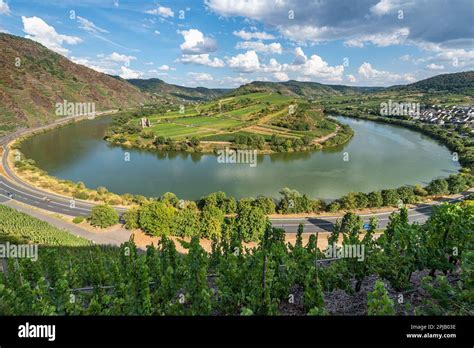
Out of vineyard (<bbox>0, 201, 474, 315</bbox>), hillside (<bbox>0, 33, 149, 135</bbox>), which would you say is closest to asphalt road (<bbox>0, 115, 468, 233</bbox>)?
vineyard (<bbox>0, 201, 474, 315</bbox>)

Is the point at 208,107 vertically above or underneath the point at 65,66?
underneath

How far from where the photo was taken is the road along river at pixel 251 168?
53.7 meters

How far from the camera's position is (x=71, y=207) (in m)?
42.8

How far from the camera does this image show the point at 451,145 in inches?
3381

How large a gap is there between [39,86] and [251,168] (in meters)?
126

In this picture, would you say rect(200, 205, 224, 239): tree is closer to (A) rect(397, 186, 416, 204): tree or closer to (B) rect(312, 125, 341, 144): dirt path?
(A) rect(397, 186, 416, 204): tree

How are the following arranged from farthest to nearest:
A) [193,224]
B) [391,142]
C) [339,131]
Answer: [339,131], [391,142], [193,224]

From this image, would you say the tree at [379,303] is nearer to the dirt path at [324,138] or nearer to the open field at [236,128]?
the open field at [236,128]

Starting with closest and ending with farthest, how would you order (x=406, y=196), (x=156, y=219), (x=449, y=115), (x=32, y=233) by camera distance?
(x=32, y=233), (x=156, y=219), (x=406, y=196), (x=449, y=115)

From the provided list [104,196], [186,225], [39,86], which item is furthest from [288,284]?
[39,86]

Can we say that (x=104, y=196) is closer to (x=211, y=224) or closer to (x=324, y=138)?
(x=211, y=224)
